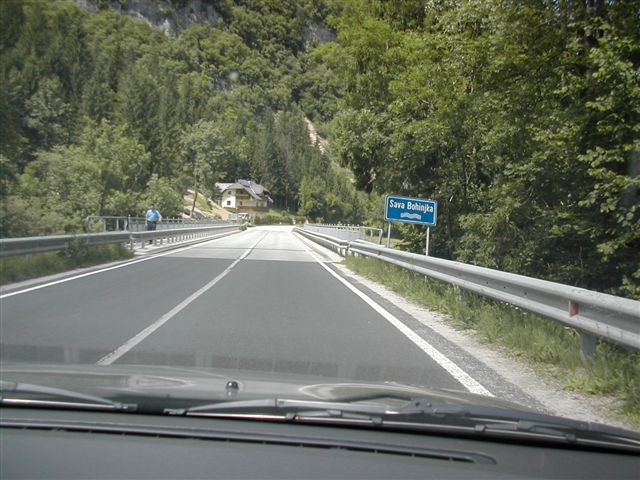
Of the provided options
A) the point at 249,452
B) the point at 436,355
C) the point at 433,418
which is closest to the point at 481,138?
the point at 436,355

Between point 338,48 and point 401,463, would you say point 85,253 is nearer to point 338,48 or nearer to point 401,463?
point 338,48

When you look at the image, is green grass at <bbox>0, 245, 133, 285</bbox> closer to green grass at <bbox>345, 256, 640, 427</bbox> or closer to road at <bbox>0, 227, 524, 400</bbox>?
road at <bbox>0, 227, 524, 400</bbox>

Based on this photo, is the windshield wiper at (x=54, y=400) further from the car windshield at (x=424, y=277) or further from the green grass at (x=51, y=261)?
the green grass at (x=51, y=261)

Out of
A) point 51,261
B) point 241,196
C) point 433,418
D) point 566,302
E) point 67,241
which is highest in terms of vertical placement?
point 241,196

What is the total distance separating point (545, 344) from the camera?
7.17 meters

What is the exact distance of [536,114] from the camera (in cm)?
1283

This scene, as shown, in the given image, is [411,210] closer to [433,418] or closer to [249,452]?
[433,418]

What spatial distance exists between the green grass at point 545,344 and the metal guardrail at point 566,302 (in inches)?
12.6

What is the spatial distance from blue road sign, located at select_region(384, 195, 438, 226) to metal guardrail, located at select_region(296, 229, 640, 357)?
17.5 ft

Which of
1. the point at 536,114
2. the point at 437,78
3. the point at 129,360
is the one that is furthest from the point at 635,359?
the point at 437,78

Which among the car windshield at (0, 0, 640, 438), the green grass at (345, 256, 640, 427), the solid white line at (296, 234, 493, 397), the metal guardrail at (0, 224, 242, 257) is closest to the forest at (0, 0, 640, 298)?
the car windshield at (0, 0, 640, 438)

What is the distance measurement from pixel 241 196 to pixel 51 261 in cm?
11492

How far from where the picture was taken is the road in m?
6.44

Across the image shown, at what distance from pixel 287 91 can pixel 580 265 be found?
18469cm
